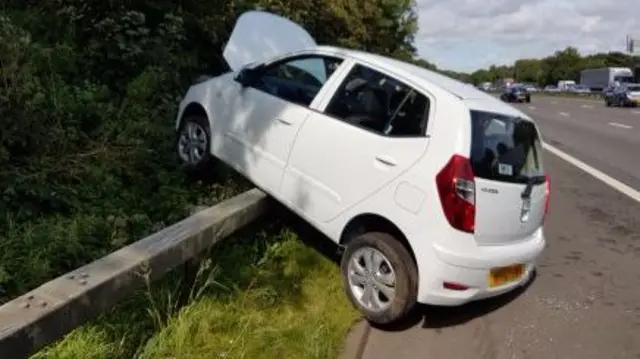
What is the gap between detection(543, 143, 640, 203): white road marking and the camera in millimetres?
10383

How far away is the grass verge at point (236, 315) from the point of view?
3.99 meters

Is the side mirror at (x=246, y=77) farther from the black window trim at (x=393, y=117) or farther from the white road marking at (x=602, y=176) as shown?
the white road marking at (x=602, y=176)

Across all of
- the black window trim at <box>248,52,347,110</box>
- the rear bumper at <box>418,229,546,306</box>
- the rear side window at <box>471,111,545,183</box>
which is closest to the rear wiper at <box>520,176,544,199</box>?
the rear side window at <box>471,111,545,183</box>

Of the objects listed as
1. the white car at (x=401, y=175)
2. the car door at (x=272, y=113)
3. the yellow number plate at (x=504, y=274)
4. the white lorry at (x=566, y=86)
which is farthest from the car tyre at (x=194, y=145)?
the white lorry at (x=566, y=86)

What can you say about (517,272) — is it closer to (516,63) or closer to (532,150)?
(532,150)

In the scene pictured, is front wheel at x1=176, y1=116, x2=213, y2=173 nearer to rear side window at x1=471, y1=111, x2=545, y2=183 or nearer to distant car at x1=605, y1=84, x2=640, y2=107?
rear side window at x1=471, y1=111, x2=545, y2=183

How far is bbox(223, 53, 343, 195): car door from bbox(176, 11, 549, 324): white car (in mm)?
14

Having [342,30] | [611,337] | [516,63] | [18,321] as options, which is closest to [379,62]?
[611,337]

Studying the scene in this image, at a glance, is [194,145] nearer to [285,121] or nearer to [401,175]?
[285,121]

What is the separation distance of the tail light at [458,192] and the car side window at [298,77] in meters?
1.62

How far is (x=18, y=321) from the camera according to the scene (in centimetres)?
310

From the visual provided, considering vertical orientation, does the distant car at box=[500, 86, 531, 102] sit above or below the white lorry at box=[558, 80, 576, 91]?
above

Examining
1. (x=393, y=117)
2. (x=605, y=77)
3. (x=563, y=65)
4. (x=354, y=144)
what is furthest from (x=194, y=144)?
(x=563, y=65)

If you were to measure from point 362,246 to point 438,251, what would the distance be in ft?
2.01
